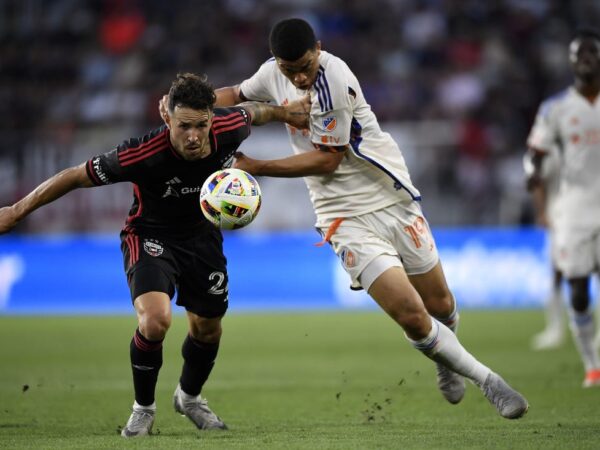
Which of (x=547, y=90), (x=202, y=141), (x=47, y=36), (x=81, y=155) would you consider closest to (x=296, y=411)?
(x=202, y=141)

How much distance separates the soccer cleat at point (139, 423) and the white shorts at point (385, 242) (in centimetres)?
156

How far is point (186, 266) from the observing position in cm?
677

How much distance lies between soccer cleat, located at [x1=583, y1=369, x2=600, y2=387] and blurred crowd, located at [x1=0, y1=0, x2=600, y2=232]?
28.0ft

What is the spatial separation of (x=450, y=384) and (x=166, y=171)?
251cm

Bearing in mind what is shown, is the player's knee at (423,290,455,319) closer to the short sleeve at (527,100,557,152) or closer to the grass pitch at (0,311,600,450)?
the grass pitch at (0,311,600,450)

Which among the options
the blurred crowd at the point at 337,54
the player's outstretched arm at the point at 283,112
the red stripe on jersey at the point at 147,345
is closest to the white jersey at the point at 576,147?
the player's outstretched arm at the point at 283,112

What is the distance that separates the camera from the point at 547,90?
65.4ft

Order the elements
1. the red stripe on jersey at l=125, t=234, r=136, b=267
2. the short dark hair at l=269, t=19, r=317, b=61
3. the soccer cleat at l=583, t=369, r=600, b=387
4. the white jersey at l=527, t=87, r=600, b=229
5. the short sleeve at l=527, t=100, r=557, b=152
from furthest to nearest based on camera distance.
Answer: the short sleeve at l=527, t=100, r=557, b=152 → the white jersey at l=527, t=87, r=600, b=229 → the soccer cleat at l=583, t=369, r=600, b=387 → the red stripe on jersey at l=125, t=234, r=136, b=267 → the short dark hair at l=269, t=19, r=317, b=61

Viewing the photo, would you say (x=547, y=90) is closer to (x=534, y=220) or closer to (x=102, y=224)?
(x=534, y=220)

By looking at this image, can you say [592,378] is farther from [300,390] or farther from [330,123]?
[330,123]

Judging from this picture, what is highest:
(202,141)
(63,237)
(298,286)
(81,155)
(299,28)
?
(299,28)

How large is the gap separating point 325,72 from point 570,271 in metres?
3.51

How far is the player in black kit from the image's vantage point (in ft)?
20.7

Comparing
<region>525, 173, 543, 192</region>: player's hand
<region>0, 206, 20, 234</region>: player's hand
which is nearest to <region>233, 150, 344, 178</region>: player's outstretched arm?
<region>0, 206, 20, 234</region>: player's hand
